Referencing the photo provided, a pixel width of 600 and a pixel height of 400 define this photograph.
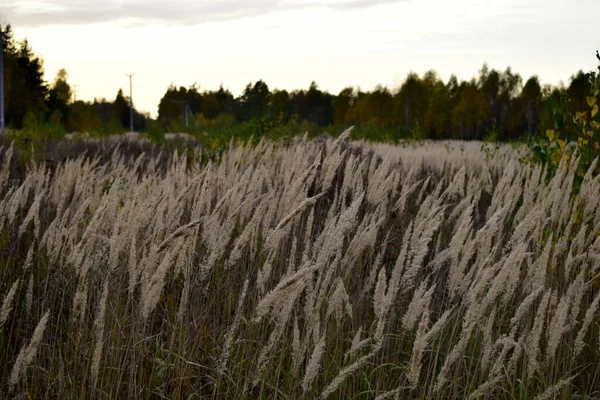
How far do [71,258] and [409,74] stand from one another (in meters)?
61.8

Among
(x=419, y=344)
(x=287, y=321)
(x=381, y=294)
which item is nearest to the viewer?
(x=419, y=344)

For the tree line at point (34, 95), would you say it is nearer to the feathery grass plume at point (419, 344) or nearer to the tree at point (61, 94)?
the tree at point (61, 94)

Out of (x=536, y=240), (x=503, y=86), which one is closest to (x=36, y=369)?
(x=536, y=240)

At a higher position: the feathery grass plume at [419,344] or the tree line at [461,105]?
the tree line at [461,105]

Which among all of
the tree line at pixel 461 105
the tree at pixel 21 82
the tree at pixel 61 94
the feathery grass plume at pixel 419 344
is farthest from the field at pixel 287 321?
the tree at pixel 61 94

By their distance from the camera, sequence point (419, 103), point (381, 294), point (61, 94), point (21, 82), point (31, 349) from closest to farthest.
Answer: point (31, 349) < point (381, 294) < point (21, 82) < point (419, 103) < point (61, 94)

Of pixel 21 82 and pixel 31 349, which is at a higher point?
pixel 21 82

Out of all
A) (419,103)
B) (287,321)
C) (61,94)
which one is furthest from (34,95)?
(287,321)

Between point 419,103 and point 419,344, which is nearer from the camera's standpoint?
point 419,344

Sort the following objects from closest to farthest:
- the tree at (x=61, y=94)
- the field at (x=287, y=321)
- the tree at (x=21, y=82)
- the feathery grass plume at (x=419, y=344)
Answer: the feathery grass plume at (x=419, y=344) → the field at (x=287, y=321) → the tree at (x=21, y=82) → the tree at (x=61, y=94)

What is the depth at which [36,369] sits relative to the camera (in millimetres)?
2652

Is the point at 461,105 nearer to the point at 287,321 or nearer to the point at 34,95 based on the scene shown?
the point at 34,95

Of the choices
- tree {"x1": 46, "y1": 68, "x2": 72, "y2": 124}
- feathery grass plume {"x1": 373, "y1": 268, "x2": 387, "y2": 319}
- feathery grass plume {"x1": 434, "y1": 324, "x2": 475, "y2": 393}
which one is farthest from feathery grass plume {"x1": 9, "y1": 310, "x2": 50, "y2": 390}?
tree {"x1": 46, "y1": 68, "x2": 72, "y2": 124}

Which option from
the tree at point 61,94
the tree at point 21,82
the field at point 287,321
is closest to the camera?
the field at point 287,321
